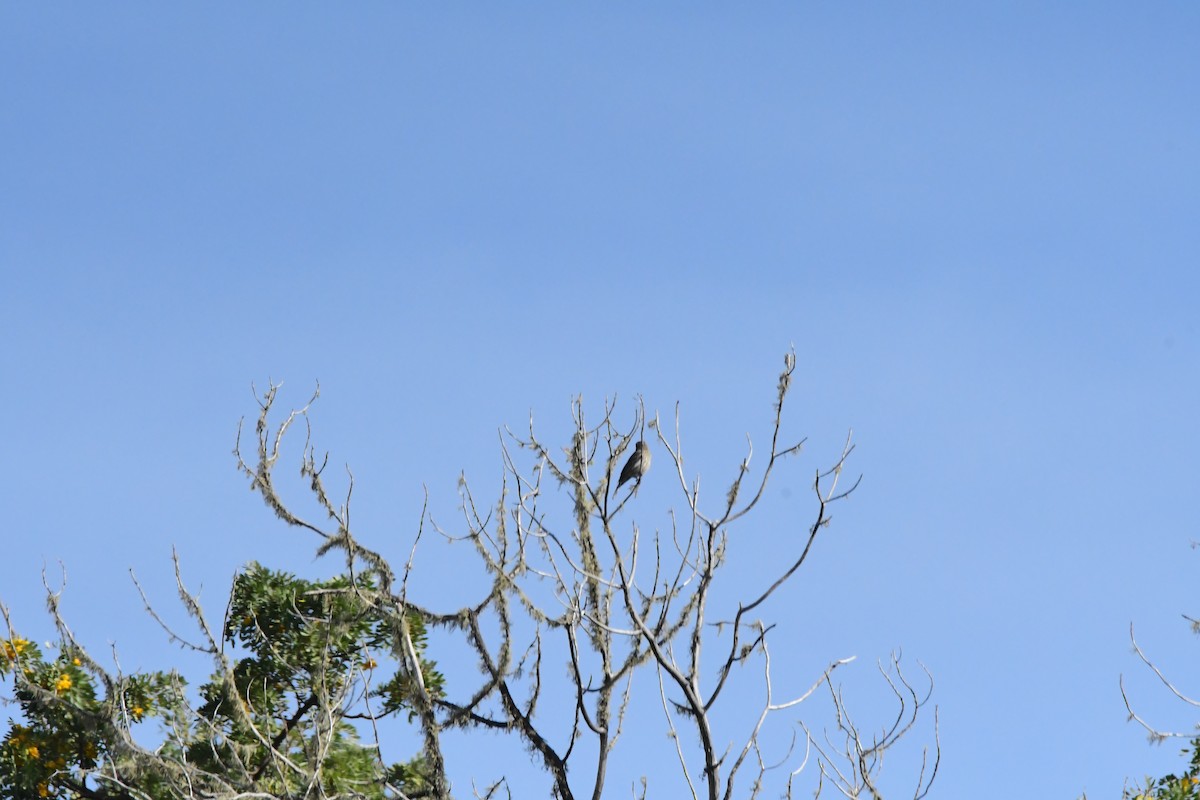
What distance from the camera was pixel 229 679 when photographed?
291 inches

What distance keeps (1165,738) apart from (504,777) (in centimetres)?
296

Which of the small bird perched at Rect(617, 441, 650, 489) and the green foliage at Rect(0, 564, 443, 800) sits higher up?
the small bird perched at Rect(617, 441, 650, 489)

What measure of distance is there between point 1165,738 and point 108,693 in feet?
18.8

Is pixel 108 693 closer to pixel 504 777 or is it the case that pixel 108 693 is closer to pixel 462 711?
pixel 462 711

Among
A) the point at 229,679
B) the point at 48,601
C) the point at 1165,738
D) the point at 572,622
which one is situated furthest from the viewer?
the point at 48,601

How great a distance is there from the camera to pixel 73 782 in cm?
857

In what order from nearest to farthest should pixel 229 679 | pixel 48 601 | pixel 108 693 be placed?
pixel 229 679
pixel 48 601
pixel 108 693

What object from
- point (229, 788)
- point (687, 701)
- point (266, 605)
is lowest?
point (229, 788)

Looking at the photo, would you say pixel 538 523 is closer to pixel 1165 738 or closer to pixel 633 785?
pixel 633 785

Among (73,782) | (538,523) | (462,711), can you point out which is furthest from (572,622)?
(73,782)

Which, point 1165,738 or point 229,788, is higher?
point 1165,738

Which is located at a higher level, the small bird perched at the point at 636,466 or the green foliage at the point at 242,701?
the small bird perched at the point at 636,466

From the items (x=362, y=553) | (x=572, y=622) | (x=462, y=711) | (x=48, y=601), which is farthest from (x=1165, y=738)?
(x=48, y=601)

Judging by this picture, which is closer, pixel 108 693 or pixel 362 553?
pixel 362 553
